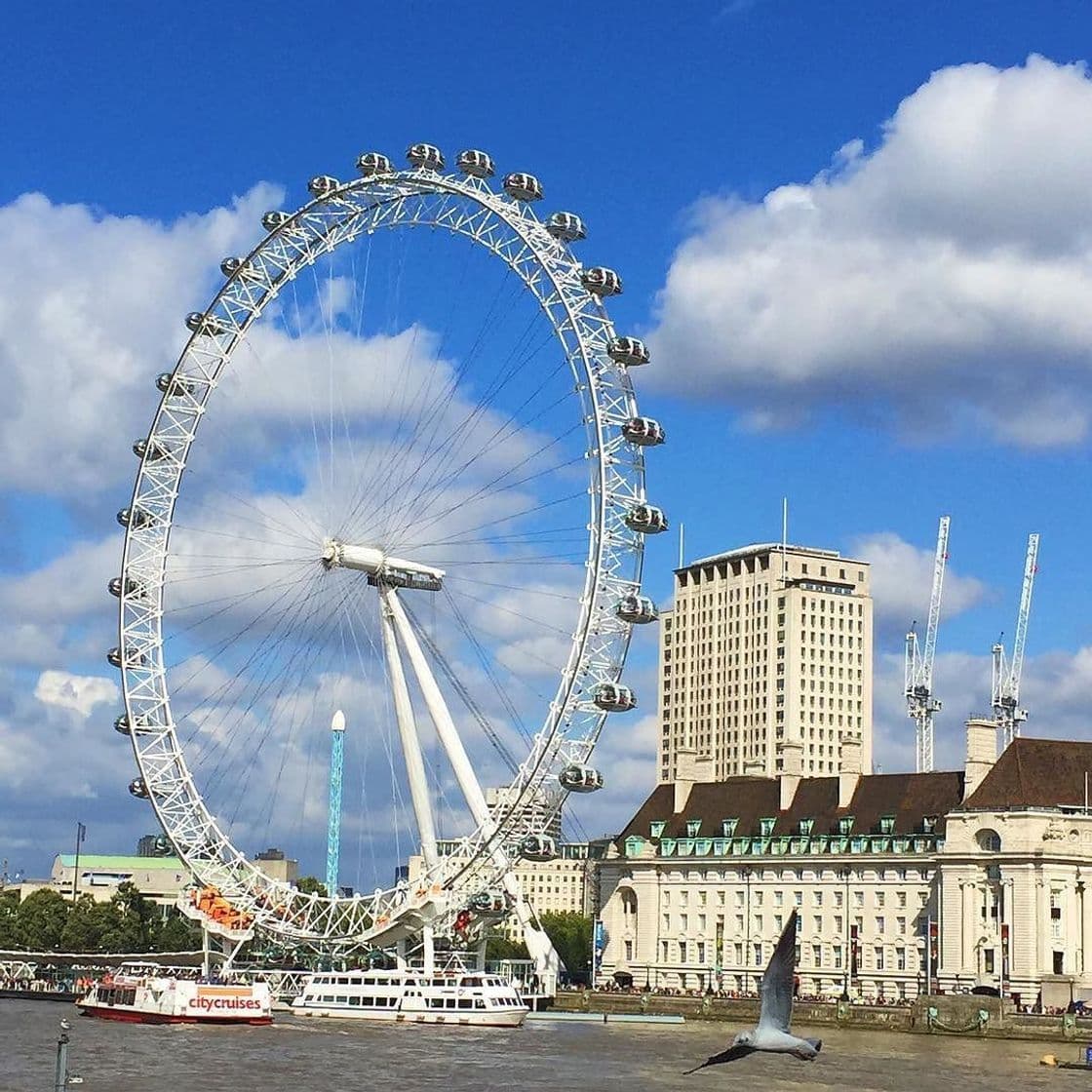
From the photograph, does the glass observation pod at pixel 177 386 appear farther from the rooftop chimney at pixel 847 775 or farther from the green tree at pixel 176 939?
the green tree at pixel 176 939

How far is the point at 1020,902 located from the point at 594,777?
1380 inches

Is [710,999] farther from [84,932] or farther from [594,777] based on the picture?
[84,932]

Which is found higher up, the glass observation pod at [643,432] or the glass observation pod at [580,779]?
the glass observation pod at [643,432]

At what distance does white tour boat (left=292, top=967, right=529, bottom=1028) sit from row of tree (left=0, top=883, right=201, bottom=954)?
182 ft

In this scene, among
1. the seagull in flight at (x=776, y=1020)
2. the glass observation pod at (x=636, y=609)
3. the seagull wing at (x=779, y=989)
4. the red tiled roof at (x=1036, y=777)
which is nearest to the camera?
the seagull wing at (x=779, y=989)

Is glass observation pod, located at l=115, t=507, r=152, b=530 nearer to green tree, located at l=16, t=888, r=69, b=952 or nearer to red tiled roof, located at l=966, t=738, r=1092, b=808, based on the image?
red tiled roof, located at l=966, t=738, r=1092, b=808

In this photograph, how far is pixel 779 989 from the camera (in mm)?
36625

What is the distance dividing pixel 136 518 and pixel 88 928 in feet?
237

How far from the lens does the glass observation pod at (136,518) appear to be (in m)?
109

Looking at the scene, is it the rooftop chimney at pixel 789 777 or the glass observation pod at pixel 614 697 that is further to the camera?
the rooftop chimney at pixel 789 777

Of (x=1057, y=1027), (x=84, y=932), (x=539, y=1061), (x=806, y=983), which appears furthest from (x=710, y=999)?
(x=84, y=932)

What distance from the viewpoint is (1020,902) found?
394ft

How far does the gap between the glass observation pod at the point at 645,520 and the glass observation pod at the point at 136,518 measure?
2802 cm

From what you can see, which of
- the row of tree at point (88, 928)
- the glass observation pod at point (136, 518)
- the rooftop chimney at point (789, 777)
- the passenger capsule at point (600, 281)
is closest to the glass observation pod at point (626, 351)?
the passenger capsule at point (600, 281)
